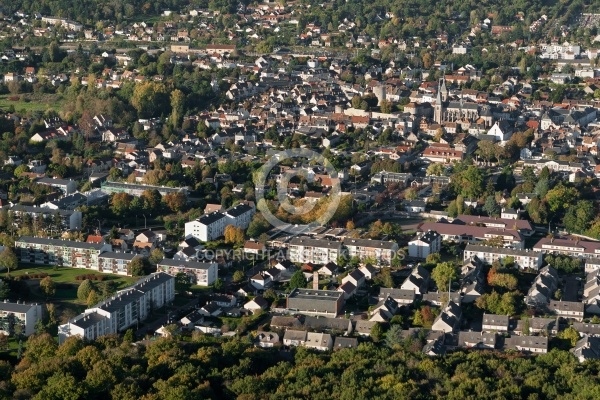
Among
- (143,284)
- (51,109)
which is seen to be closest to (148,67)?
(51,109)

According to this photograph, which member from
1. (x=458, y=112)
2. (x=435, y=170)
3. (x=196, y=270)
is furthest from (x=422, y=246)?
(x=458, y=112)

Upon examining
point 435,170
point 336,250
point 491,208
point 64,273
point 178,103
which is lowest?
point 64,273

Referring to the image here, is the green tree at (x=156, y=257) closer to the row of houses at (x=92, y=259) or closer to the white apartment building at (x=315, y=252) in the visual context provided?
the row of houses at (x=92, y=259)

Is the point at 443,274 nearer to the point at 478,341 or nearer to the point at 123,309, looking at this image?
the point at 478,341

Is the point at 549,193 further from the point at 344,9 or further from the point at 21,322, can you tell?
the point at 344,9

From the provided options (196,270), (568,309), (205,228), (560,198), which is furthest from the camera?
(560,198)

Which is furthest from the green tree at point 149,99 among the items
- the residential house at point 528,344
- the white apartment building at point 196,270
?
the residential house at point 528,344
